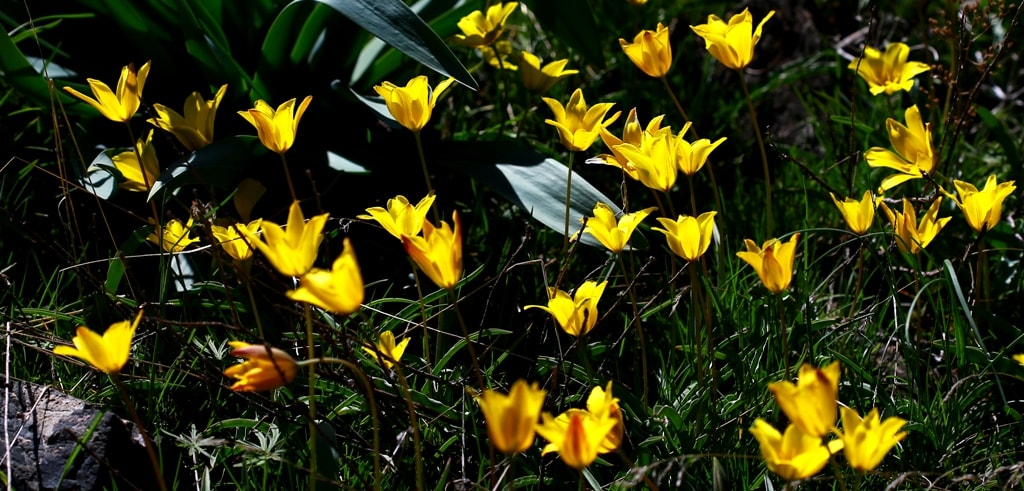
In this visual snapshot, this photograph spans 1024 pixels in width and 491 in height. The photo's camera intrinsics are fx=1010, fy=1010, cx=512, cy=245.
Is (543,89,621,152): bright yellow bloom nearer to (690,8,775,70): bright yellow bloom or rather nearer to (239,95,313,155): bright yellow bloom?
(690,8,775,70): bright yellow bloom

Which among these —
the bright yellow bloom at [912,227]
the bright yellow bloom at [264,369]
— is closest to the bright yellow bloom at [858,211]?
the bright yellow bloom at [912,227]

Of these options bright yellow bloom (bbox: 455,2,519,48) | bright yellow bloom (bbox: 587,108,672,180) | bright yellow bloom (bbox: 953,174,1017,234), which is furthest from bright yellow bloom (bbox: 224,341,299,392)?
bright yellow bloom (bbox: 455,2,519,48)

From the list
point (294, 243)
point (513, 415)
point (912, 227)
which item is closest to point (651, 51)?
point (912, 227)

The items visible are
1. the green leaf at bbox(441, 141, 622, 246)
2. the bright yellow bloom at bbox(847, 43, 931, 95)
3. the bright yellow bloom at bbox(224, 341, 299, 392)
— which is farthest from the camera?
the bright yellow bloom at bbox(847, 43, 931, 95)

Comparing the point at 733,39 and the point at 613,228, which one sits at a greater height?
the point at 733,39

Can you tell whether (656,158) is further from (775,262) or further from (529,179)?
(529,179)

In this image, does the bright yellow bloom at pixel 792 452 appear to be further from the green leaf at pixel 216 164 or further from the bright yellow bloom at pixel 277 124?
the green leaf at pixel 216 164
